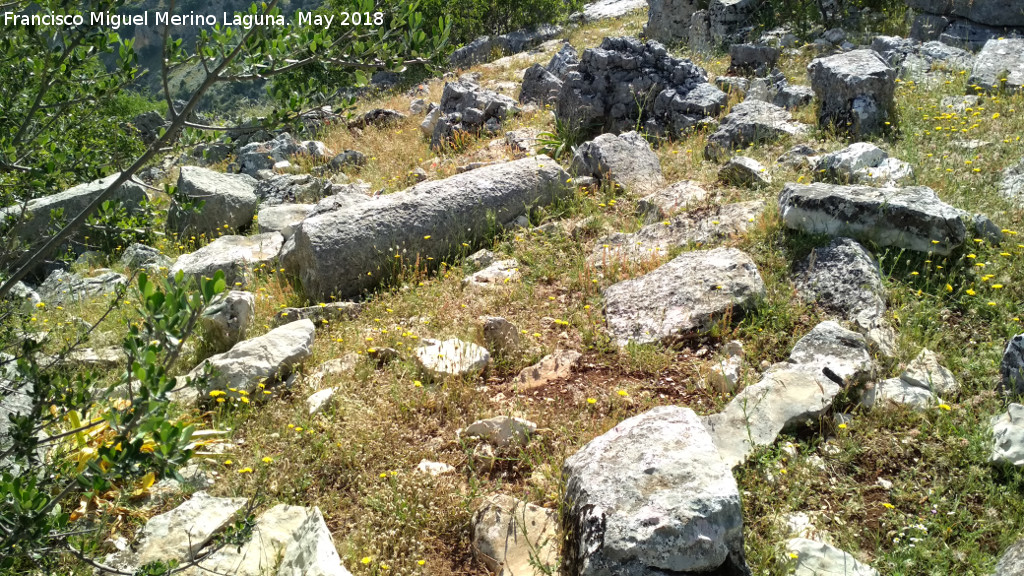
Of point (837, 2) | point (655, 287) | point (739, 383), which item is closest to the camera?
point (739, 383)

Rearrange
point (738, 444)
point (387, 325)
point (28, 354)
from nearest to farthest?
point (28, 354) → point (738, 444) → point (387, 325)

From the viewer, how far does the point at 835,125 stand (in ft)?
28.6

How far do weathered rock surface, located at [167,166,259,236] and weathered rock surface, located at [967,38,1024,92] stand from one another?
10.5 metres

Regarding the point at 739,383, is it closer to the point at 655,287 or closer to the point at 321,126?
the point at 655,287

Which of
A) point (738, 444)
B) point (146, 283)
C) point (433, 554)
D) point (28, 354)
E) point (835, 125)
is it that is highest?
point (146, 283)

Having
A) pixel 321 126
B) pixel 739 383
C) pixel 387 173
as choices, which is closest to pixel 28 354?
pixel 739 383

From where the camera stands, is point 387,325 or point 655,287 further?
point 387,325

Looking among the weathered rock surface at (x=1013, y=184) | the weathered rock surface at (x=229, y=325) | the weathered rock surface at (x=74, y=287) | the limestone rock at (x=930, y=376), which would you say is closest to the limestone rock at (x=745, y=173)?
the weathered rock surface at (x=1013, y=184)

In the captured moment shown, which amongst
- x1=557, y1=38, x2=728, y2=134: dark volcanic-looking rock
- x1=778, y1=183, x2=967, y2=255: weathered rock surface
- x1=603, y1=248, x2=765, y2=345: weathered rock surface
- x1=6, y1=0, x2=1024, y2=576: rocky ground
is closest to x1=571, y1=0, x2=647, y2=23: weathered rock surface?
x1=557, y1=38, x2=728, y2=134: dark volcanic-looking rock

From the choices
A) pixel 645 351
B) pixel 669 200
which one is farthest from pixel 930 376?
pixel 669 200

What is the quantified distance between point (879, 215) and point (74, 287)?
898 centimetres

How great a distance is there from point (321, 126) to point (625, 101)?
23.7 feet

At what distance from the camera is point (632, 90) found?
1021 cm

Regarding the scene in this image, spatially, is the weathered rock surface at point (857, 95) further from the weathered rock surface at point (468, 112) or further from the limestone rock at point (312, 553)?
the limestone rock at point (312, 553)
